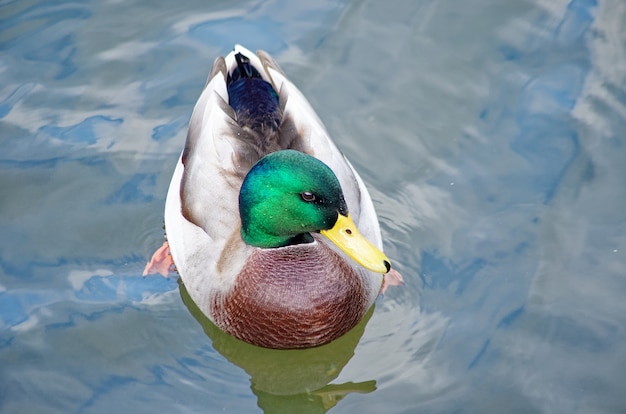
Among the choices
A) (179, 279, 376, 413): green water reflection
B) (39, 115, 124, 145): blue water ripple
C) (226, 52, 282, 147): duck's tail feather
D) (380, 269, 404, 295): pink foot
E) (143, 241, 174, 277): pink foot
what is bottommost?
(179, 279, 376, 413): green water reflection

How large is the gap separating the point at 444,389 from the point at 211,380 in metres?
1.22

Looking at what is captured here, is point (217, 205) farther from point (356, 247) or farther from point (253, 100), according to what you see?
point (356, 247)

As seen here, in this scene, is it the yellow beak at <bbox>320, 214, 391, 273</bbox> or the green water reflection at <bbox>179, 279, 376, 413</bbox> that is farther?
the green water reflection at <bbox>179, 279, 376, 413</bbox>

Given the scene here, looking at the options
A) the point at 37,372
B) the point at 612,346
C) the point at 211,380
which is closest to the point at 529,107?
the point at 612,346

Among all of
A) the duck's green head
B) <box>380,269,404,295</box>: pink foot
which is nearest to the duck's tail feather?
the duck's green head

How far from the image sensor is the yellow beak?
448 cm

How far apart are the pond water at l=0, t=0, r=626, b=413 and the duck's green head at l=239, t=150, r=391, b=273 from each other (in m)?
0.91

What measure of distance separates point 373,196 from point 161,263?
1380 mm

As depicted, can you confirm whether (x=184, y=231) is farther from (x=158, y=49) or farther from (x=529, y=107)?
(x=529, y=107)

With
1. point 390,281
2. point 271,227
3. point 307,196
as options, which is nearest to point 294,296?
point 271,227

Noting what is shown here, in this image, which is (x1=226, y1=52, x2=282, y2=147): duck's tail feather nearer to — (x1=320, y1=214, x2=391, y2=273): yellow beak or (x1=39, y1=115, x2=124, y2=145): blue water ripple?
(x1=320, y1=214, x2=391, y2=273): yellow beak

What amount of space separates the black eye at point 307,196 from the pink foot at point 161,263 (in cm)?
143

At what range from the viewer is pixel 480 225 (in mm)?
5867

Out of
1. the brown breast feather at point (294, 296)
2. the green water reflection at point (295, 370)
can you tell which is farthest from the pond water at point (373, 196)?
the brown breast feather at point (294, 296)
